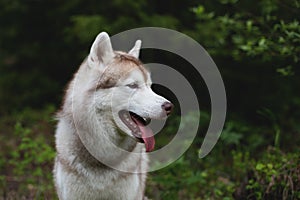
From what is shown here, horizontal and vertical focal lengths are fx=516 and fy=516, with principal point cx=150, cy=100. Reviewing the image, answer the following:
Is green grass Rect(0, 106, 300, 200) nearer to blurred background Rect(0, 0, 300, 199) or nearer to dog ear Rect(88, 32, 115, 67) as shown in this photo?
blurred background Rect(0, 0, 300, 199)

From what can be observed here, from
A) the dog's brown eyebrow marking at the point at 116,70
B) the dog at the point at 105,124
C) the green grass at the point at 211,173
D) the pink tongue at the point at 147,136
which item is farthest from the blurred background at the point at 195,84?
the dog's brown eyebrow marking at the point at 116,70

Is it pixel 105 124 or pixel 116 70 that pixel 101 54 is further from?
pixel 105 124

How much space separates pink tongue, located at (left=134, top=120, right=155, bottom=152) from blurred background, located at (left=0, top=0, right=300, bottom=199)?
42.6 inches

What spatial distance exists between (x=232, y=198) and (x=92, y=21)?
139 inches

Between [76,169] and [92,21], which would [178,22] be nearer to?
[92,21]

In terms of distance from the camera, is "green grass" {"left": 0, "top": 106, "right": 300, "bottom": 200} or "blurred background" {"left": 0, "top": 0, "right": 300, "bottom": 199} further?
"blurred background" {"left": 0, "top": 0, "right": 300, "bottom": 199}

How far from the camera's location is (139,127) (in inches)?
163

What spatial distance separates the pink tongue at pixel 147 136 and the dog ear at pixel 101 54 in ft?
1.83

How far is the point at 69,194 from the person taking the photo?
4.17 m

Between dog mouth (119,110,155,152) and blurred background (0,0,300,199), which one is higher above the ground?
dog mouth (119,110,155,152)

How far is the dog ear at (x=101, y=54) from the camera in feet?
13.4

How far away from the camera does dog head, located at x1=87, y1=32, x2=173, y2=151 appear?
408 centimetres

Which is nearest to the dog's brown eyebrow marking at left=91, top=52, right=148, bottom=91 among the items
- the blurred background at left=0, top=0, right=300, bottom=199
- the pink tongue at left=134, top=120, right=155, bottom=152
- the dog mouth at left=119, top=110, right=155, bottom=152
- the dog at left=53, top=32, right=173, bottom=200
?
the dog at left=53, top=32, right=173, bottom=200

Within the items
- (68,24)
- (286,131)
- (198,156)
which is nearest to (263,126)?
(286,131)
